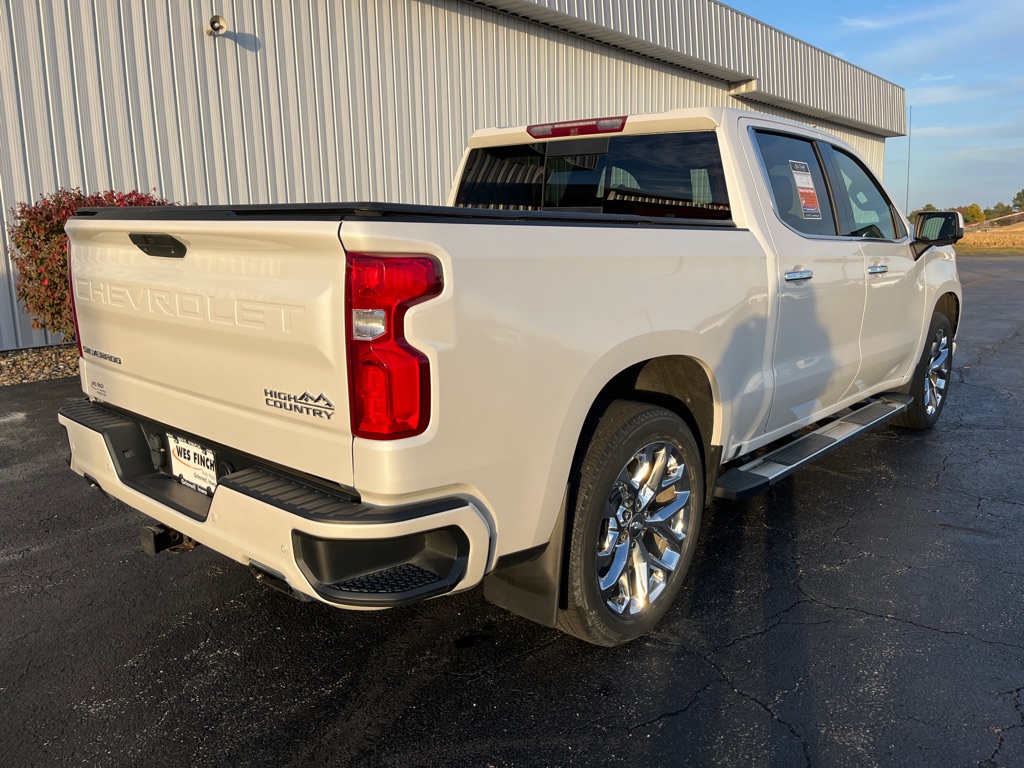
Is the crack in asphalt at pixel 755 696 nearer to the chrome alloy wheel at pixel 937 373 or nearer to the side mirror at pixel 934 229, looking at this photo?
the side mirror at pixel 934 229

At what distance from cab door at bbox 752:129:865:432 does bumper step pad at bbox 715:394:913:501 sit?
0.14m

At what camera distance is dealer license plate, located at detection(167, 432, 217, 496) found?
2.68 metres

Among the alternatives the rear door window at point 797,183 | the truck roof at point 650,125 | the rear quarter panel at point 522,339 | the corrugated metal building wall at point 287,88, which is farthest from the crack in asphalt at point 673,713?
the corrugated metal building wall at point 287,88

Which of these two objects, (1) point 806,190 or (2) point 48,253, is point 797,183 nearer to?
(1) point 806,190

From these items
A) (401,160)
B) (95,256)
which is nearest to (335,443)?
(95,256)

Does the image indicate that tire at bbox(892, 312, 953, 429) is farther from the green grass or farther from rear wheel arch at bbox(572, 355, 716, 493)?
the green grass

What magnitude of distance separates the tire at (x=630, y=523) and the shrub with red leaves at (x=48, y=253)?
629 cm

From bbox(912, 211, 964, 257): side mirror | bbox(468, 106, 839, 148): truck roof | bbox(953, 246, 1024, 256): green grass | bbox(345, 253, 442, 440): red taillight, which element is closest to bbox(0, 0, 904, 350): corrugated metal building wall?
bbox(468, 106, 839, 148): truck roof

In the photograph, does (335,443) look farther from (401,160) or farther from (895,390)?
(401,160)

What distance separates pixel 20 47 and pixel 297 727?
7.87 meters

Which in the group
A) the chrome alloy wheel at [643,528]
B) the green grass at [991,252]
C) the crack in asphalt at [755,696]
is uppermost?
→ the green grass at [991,252]

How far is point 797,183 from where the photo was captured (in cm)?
402

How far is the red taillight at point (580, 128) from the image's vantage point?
394cm

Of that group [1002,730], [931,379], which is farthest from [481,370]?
[931,379]
